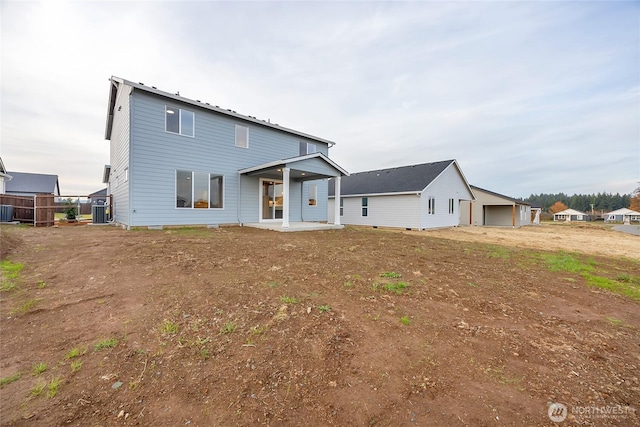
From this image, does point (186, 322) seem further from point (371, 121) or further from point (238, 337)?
point (371, 121)

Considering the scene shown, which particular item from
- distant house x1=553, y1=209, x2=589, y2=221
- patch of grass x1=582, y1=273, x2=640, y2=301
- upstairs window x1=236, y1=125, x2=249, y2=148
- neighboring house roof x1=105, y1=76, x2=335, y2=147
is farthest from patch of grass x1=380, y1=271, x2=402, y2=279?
distant house x1=553, y1=209, x2=589, y2=221

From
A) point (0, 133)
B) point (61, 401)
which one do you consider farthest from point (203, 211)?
point (0, 133)

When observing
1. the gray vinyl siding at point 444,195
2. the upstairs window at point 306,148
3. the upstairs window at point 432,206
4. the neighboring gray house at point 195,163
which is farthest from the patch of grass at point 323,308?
the upstairs window at point 432,206

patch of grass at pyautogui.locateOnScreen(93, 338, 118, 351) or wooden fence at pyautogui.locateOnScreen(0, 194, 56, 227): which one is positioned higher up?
wooden fence at pyautogui.locateOnScreen(0, 194, 56, 227)

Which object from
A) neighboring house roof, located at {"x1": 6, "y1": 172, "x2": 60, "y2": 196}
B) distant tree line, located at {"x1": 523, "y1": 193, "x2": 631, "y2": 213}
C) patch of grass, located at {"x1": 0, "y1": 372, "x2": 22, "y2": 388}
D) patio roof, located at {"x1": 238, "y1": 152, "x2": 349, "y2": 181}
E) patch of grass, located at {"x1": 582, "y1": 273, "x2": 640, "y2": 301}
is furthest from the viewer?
distant tree line, located at {"x1": 523, "y1": 193, "x2": 631, "y2": 213}

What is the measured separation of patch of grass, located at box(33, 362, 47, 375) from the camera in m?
2.07

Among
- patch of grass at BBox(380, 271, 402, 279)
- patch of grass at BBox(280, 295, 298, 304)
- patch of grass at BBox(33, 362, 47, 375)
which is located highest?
patch of grass at BBox(380, 271, 402, 279)

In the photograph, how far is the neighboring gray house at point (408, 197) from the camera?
1716cm

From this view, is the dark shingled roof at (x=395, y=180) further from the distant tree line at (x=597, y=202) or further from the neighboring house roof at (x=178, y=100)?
the distant tree line at (x=597, y=202)

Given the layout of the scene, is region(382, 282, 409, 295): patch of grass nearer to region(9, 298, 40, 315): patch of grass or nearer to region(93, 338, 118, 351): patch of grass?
region(93, 338, 118, 351): patch of grass

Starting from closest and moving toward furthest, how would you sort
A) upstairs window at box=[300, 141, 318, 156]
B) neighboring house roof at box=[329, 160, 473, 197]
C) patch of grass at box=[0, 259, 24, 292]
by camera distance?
patch of grass at box=[0, 259, 24, 292]
upstairs window at box=[300, 141, 318, 156]
neighboring house roof at box=[329, 160, 473, 197]

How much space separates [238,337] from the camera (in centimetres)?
260

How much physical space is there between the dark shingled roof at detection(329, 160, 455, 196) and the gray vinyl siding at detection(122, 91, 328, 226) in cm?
847

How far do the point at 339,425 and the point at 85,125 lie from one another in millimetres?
22571
